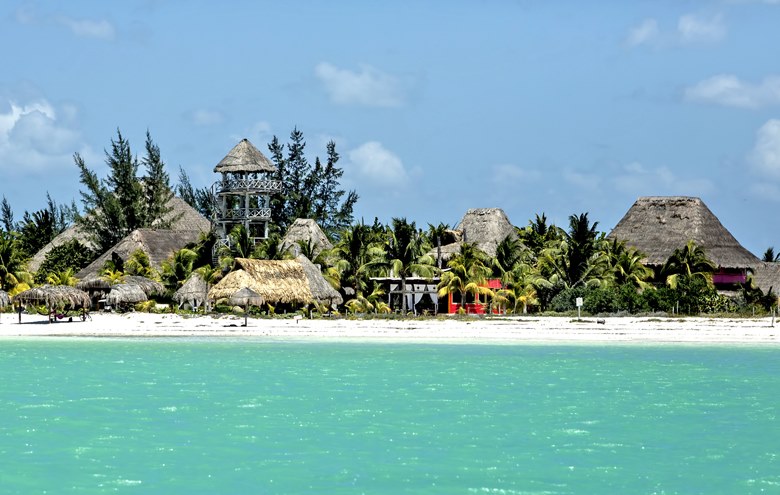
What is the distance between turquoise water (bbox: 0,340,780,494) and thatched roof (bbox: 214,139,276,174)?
68.1ft

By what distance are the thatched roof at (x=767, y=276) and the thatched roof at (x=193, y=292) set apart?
23119mm

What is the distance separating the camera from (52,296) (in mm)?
38000

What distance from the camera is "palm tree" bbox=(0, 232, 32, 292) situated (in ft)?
152

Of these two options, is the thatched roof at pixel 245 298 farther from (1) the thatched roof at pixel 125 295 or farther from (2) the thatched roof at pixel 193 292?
(1) the thatched roof at pixel 125 295

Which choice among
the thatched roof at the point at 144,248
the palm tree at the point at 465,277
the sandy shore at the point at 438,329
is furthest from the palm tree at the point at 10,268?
the palm tree at the point at 465,277

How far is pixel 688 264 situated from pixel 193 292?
19791mm

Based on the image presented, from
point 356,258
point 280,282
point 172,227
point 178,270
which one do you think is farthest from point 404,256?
point 172,227

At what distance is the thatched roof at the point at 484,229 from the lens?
52.3 metres

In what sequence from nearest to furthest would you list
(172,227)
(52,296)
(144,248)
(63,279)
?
(52,296)
(63,279)
(144,248)
(172,227)

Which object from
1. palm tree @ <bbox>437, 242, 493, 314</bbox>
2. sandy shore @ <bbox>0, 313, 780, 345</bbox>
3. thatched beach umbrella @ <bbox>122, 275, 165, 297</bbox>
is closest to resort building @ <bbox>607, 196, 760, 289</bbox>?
palm tree @ <bbox>437, 242, 493, 314</bbox>

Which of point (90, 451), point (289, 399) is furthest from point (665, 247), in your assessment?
point (90, 451)

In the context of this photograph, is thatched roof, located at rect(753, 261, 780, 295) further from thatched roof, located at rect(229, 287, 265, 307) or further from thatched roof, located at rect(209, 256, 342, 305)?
thatched roof, located at rect(229, 287, 265, 307)

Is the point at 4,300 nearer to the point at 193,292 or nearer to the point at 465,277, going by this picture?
the point at 193,292

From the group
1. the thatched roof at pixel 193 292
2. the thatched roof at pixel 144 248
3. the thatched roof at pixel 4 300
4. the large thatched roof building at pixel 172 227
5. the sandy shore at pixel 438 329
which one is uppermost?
the large thatched roof building at pixel 172 227
